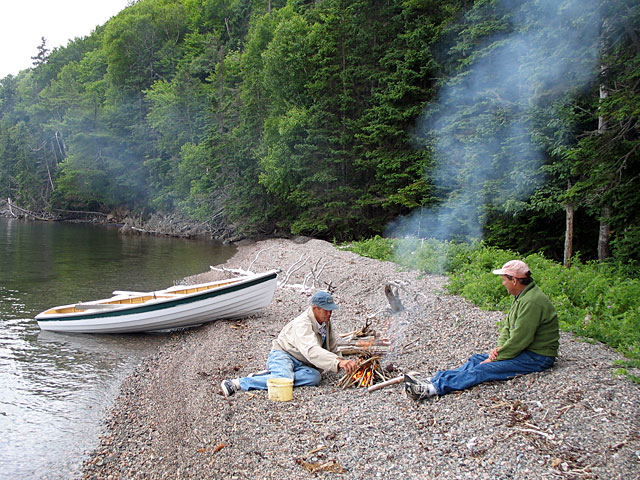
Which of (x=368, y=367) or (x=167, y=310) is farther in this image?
(x=167, y=310)

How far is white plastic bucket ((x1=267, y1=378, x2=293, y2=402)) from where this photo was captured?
5.50 m

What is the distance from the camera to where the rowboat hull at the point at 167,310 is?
384 inches

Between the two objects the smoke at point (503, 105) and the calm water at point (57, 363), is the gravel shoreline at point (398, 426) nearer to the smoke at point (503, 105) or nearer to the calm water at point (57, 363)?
the calm water at point (57, 363)

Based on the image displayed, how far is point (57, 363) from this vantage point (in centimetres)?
853

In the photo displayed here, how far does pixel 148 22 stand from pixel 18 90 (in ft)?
115

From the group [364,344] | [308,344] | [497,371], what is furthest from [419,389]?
[364,344]

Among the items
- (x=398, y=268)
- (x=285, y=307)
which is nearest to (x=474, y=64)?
(x=398, y=268)

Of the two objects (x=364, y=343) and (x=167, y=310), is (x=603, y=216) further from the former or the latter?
(x=167, y=310)

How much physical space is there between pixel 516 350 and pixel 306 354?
238 cm

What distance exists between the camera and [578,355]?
217 inches

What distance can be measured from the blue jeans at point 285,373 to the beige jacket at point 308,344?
84 millimetres

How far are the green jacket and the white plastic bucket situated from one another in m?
2.40

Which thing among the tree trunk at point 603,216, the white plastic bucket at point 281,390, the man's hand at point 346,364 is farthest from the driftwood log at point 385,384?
the tree trunk at point 603,216

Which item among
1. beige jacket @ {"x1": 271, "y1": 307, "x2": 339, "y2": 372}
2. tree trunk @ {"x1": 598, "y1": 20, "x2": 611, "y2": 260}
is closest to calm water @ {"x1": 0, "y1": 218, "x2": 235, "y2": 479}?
beige jacket @ {"x1": 271, "y1": 307, "x2": 339, "y2": 372}
